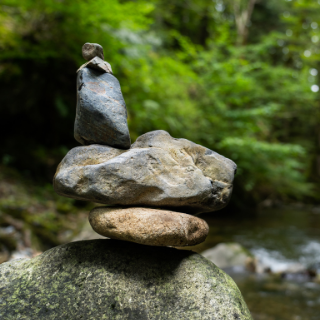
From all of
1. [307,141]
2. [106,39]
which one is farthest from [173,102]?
[307,141]

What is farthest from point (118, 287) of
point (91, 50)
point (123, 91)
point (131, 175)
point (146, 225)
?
point (123, 91)

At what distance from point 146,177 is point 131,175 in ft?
0.38

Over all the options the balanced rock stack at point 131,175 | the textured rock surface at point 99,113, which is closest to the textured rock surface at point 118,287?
the balanced rock stack at point 131,175

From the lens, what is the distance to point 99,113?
7.77 feet

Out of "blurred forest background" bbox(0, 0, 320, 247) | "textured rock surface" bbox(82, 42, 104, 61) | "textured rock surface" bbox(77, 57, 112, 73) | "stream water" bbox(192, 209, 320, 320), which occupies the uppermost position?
"textured rock surface" bbox(82, 42, 104, 61)

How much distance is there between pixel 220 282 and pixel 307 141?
61.0ft

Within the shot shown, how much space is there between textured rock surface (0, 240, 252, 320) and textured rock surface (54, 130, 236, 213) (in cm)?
46

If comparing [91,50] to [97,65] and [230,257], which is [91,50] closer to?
[97,65]

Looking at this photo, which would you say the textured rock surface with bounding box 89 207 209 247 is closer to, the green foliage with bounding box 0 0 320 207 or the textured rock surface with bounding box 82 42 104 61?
the textured rock surface with bounding box 82 42 104 61

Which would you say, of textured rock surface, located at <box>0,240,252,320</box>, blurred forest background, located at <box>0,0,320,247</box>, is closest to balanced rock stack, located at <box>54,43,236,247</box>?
textured rock surface, located at <box>0,240,252,320</box>

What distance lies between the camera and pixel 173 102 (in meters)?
10.4

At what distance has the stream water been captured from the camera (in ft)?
15.3

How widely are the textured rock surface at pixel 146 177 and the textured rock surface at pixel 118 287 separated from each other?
1.52 ft

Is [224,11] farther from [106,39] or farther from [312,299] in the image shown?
[312,299]
